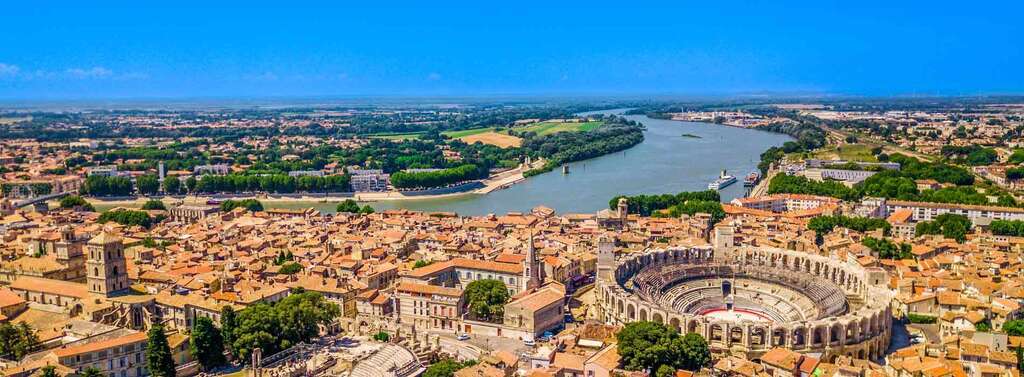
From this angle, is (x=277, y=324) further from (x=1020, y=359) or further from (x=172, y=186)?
(x=172, y=186)

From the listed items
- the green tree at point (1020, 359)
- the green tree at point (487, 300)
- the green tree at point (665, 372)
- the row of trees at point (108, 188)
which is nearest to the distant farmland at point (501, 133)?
the row of trees at point (108, 188)

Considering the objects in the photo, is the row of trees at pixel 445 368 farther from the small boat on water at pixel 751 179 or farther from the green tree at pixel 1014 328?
the small boat on water at pixel 751 179

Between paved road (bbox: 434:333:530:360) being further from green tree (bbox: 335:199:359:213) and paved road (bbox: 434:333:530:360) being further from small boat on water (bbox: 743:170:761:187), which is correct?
small boat on water (bbox: 743:170:761:187)

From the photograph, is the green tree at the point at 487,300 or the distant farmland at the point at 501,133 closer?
the green tree at the point at 487,300

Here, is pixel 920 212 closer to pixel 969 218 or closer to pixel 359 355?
pixel 969 218

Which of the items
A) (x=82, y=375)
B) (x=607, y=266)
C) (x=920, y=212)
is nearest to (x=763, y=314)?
(x=607, y=266)

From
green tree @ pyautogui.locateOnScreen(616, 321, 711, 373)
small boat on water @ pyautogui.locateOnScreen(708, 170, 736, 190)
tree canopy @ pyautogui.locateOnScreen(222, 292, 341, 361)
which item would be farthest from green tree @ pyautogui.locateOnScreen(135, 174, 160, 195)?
green tree @ pyautogui.locateOnScreen(616, 321, 711, 373)
